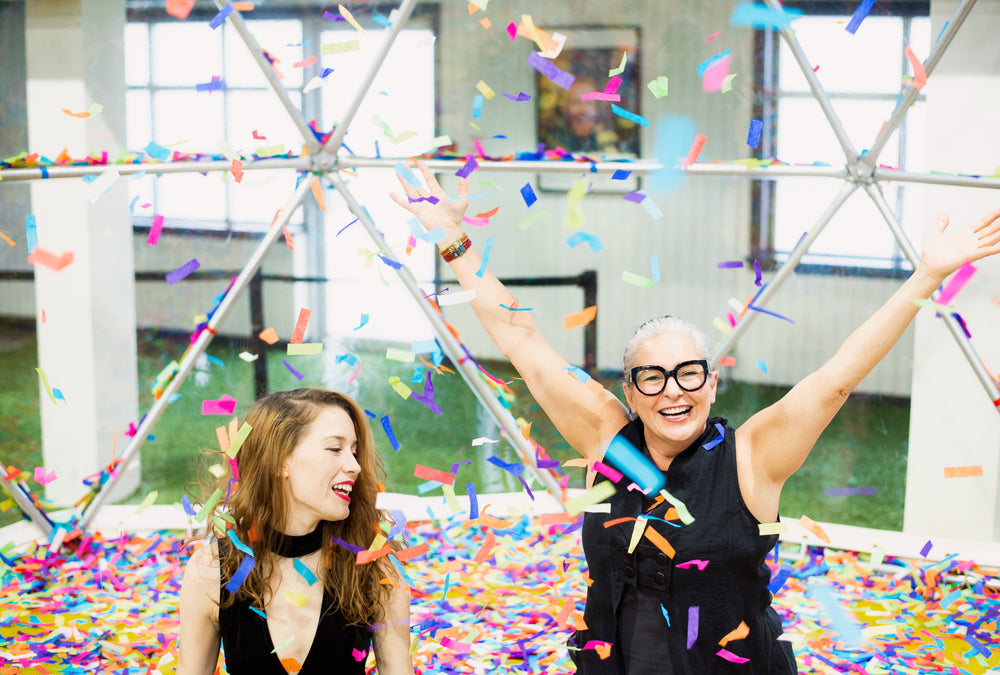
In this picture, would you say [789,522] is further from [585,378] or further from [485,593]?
[585,378]

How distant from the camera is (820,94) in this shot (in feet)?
12.1

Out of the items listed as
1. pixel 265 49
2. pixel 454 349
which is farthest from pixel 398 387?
pixel 265 49

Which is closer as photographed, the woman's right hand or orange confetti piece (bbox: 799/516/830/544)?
the woman's right hand

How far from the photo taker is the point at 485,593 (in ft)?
11.6

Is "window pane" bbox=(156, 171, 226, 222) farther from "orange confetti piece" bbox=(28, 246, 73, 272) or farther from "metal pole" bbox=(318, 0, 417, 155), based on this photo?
"orange confetti piece" bbox=(28, 246, 73, 272)

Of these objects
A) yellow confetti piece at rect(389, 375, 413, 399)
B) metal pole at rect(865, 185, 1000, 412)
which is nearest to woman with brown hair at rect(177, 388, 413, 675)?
yellow confetti piece at rect(389, 375, 413, 399)

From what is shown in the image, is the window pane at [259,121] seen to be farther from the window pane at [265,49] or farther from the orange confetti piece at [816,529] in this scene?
the orange confetti piece at [816,529]

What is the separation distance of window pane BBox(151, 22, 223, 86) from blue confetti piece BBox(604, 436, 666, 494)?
9.54 ft

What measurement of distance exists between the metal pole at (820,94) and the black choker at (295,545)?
8.87 ft

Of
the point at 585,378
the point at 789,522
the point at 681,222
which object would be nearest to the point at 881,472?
the point at 789,522

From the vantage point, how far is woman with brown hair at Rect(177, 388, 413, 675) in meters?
2.00

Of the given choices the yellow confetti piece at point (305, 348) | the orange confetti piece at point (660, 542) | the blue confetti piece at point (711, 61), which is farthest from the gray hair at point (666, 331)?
the blue confetti piece at point (711, 61)

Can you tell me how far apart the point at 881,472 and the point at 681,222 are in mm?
1464

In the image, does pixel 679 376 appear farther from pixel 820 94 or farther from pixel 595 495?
pixel 820 94
